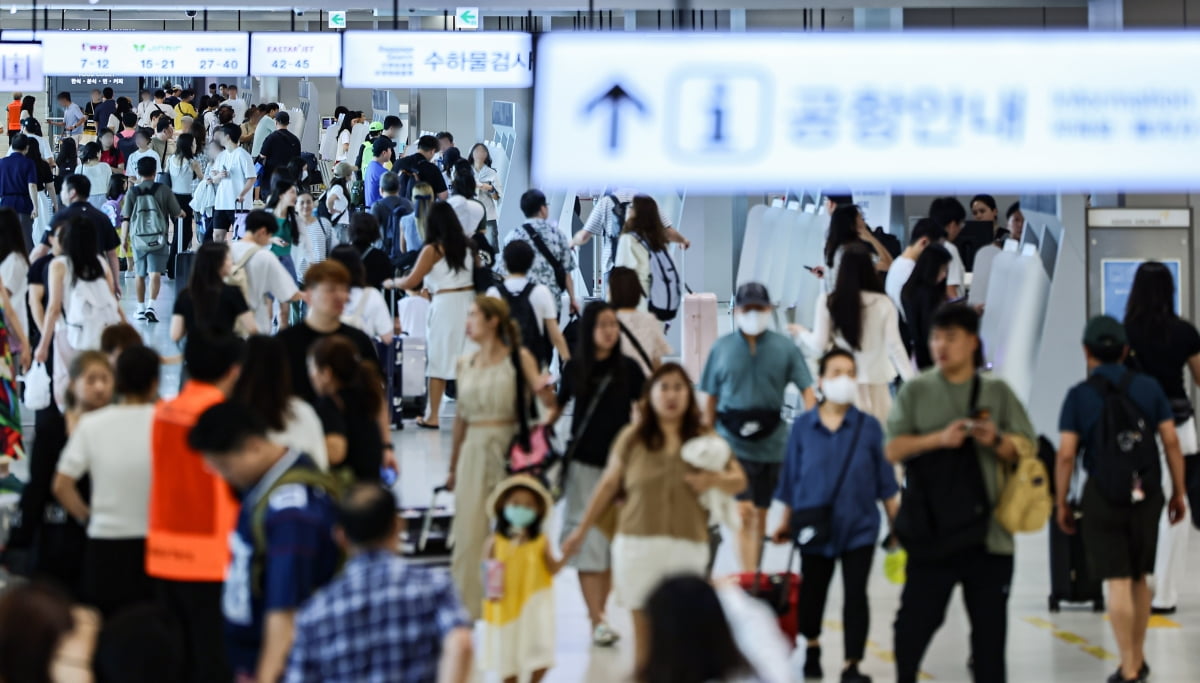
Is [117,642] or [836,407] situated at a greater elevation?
[836,407]

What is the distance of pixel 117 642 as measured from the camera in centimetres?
370

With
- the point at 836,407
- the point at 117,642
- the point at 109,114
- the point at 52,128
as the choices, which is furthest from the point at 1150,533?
the point at 52,128

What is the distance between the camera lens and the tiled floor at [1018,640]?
6.77 meters

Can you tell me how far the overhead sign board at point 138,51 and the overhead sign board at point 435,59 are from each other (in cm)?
299

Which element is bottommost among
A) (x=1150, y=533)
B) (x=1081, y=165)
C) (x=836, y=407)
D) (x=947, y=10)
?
(x=1150, y=533)

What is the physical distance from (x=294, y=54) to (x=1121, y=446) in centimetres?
1262

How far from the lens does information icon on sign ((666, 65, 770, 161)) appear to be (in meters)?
3.48

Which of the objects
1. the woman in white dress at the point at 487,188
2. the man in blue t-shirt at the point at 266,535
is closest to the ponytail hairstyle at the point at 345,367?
A: the man in blue t-shirt at the point at 266,535

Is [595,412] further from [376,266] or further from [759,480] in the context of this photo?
[376,266]

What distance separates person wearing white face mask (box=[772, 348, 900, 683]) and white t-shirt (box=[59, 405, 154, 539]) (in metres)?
2.26

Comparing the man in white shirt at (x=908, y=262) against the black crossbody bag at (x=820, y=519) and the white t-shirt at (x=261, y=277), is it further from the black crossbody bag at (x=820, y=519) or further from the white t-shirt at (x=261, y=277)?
the black crossbody bag at (x=820, y=519)

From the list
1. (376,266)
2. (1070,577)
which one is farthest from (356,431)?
(376,266)

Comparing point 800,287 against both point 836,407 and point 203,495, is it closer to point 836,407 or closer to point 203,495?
point 836,407

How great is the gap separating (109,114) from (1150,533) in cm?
2186
